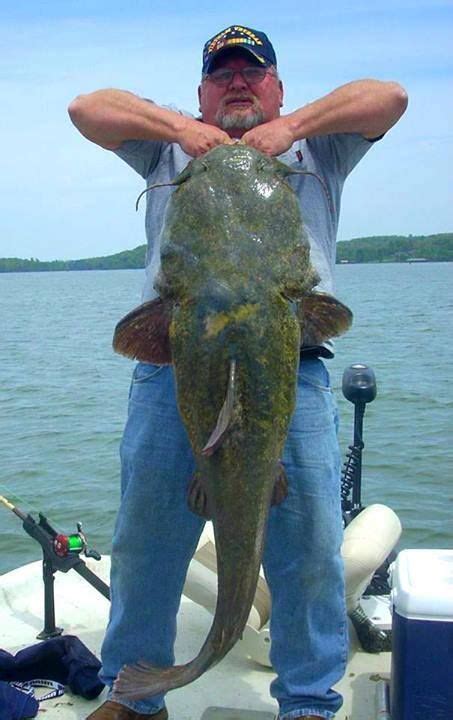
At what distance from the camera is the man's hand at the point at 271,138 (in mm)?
2639

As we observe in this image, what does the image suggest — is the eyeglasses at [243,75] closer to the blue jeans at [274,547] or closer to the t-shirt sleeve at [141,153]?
the t-shirt sleeve at [141,153]

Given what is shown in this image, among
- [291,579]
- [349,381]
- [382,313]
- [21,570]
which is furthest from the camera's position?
[382,313]

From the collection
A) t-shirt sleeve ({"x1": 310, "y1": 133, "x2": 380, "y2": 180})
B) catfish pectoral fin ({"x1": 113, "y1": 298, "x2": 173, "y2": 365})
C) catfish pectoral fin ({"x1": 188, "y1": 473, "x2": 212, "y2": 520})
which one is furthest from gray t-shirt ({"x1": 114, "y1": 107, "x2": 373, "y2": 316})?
catfish pectoral fin ({"x1": 188, "y1": 473, "x2": 212, "y2": 520})

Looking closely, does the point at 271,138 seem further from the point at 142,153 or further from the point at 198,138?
the point at 142,153

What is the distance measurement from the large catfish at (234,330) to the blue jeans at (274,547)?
36 centimetres

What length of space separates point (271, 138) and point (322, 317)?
1.93ft

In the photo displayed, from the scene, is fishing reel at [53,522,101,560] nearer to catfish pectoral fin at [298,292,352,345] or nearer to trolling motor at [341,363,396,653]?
trolling motor at [341,363,396,653]

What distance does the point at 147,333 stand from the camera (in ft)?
8.30

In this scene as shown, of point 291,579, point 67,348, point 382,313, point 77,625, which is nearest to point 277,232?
point 291,579

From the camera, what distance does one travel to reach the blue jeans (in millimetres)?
2947

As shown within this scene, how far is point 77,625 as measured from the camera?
4312 mm

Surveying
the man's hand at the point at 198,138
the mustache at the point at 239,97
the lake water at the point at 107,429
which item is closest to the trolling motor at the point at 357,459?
the lake water at the point at 107,429

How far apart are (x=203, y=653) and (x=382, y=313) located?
3008 centimetres

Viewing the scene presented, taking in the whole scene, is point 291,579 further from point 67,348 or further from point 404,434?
point 67,348
